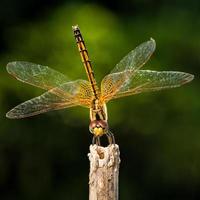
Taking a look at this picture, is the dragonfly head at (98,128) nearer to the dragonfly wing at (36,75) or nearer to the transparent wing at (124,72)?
the transparent wing at (124,72)

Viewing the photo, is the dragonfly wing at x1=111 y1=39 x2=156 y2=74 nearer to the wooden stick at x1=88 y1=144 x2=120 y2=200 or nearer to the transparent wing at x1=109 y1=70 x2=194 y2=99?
the transparent wing at x1=109 y1=70 x2=194 y2=99

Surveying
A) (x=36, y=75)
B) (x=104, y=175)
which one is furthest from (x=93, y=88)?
(x=104, y=175)

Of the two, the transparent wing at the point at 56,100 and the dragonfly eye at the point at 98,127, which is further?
the transparent wing at the point at 56,100

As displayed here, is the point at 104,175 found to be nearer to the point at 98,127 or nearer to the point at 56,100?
the point at 98,127

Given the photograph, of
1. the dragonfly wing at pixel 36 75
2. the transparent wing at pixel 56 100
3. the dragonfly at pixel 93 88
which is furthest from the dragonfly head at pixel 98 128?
the dragonfly wing at pixel 36 75

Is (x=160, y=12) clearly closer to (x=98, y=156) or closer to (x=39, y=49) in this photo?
(x=39, y=49)

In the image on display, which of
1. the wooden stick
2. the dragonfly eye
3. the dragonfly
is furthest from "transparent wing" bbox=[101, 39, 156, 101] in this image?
the wooden stick
